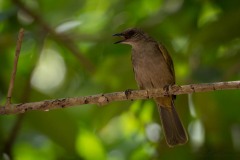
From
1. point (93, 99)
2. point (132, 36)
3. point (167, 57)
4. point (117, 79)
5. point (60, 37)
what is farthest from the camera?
point (132, 36)

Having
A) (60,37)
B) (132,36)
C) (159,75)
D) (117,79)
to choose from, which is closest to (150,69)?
(159,75)

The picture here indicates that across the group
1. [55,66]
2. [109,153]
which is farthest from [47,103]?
[55,66]

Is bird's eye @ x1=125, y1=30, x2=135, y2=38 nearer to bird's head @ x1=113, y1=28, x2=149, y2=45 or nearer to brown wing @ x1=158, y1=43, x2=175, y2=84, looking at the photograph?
bird's head @ x1=113, y1=28, x2=149, y2=45

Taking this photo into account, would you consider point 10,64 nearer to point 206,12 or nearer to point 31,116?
point 31,116

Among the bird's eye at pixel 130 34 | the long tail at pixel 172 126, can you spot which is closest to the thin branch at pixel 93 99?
the long tail at pixel 172 126

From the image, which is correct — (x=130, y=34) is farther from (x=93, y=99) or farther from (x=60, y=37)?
(x=93, y=99)

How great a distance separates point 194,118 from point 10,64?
2004 mm

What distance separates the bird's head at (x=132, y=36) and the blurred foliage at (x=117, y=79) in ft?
0.25

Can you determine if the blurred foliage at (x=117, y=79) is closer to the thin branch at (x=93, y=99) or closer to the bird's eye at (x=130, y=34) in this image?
the bird's eye at (x=130, y=34)

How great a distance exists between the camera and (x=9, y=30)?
6195mm

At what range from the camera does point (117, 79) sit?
583cm

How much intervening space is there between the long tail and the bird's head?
77 cm

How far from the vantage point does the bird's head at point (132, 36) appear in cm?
625

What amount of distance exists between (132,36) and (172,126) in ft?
3.71
